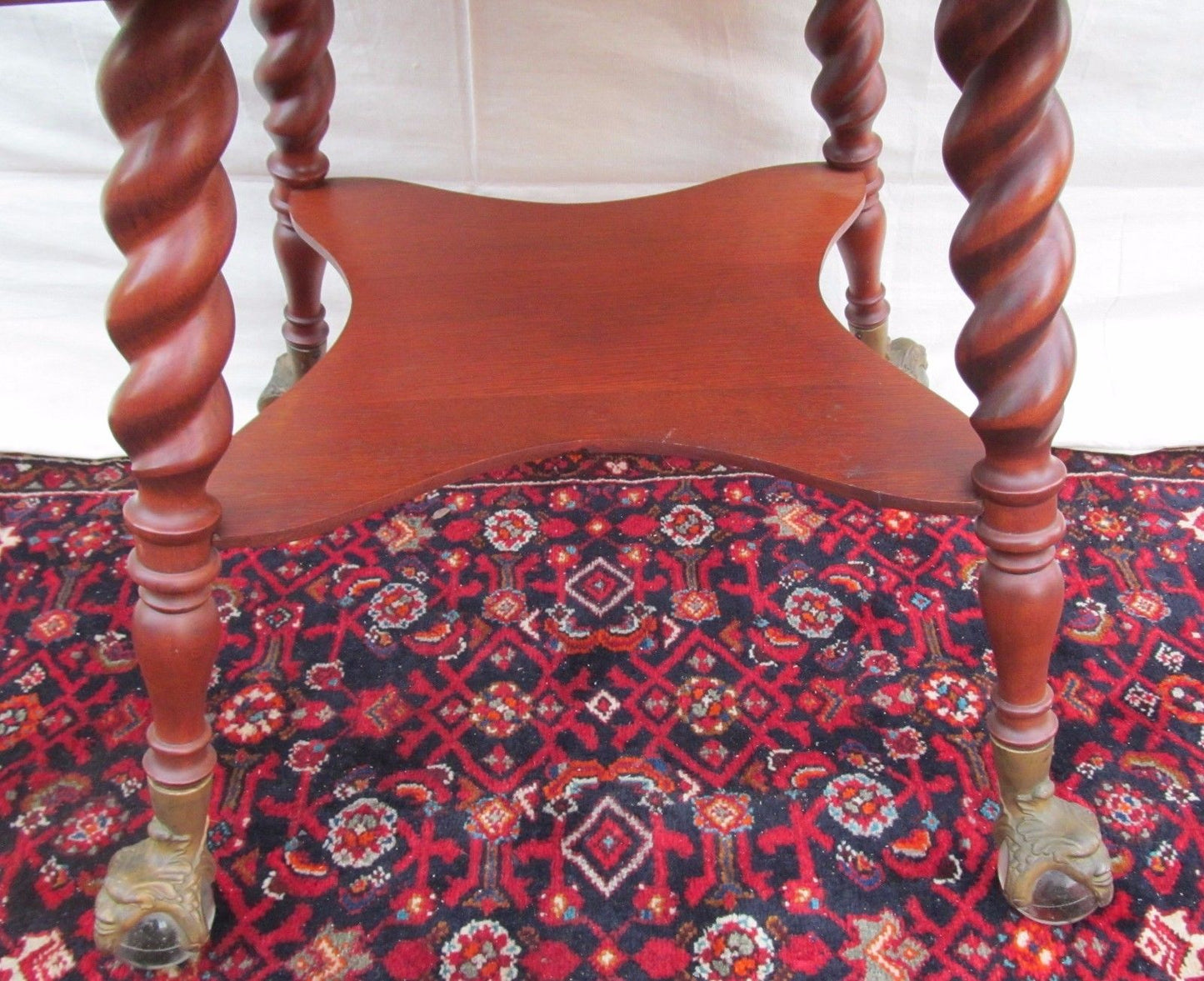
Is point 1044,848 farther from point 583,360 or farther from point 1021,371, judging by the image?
point 583,360

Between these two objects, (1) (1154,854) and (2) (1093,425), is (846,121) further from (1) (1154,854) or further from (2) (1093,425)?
(1) (1154,854)

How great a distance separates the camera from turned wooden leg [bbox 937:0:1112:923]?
64cm

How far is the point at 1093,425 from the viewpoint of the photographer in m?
1.32

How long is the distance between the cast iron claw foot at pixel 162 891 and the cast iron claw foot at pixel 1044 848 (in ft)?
1.85

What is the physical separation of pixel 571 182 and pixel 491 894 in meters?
0.86

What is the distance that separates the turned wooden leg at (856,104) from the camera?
1.01m

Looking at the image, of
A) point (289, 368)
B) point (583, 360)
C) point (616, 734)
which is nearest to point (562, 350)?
point (583, 360)

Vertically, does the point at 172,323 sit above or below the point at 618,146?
above

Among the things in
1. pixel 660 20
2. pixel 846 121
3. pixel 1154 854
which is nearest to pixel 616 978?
pixel 1154 854

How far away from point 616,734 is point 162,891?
0.36 meters

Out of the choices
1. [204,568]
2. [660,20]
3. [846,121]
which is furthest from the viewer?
[660,20]

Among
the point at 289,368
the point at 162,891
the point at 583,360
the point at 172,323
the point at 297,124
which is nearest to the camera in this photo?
the point at 172,323

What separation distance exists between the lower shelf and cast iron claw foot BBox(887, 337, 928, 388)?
269 millimetres

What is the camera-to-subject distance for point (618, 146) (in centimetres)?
135
